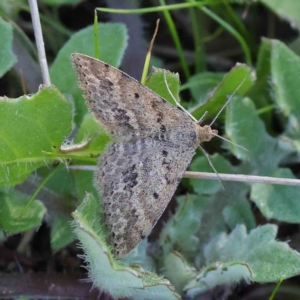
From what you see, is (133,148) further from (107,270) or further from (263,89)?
(263,89)

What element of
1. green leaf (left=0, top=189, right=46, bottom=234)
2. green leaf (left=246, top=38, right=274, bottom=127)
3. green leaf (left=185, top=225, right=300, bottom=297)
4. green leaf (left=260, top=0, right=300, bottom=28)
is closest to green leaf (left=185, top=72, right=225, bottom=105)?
green leaf (left=246, top=38, right=274, bottom=127)

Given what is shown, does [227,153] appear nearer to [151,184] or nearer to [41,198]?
[151,184]

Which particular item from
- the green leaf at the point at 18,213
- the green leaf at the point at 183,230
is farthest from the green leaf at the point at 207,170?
the green leaf at the point at 18,213

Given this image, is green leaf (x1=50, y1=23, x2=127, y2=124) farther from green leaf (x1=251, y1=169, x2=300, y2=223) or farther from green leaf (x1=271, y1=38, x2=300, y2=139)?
green leaf (x1=251, y1=169, x2=300, y2=223)

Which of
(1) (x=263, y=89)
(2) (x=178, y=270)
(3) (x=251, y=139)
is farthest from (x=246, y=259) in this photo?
(1) (x=263, y=89)

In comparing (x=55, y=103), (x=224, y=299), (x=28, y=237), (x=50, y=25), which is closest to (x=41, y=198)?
(x=28, y=237)

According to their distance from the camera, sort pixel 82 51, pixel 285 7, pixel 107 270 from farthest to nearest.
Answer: pixel 285 7, pixel 82 51, pixel 107 270
